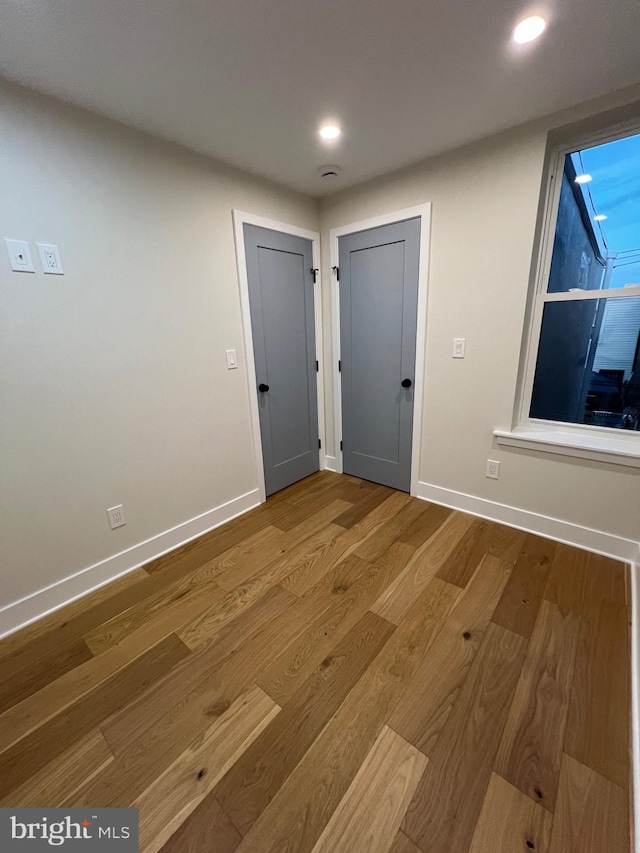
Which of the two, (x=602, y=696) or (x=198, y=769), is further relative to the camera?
(x=602, y=696)

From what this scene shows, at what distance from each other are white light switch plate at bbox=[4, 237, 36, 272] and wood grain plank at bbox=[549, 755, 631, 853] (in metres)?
2.71

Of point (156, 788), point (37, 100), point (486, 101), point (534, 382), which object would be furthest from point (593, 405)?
point (37, 100)

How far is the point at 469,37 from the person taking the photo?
1.23 metres

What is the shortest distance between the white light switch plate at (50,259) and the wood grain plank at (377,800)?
2.31m

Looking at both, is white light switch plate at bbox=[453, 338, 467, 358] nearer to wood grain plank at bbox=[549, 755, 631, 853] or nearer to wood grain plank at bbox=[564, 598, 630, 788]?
wood grain plank at bbox=[564, 598, 630, 788]

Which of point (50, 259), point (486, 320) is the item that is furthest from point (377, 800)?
point (50, 259)

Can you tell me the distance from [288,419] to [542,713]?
7.34 feet

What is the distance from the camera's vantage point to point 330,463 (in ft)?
10.8

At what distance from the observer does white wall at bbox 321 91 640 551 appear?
1885mm

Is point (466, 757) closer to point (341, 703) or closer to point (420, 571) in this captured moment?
point (341, 703)

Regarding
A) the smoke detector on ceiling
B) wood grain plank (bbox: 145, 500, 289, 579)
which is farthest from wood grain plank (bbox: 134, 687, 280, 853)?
the smoke detector on ceiling

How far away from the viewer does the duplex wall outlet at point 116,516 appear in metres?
1.90

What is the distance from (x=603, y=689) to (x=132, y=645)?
76.6 inches

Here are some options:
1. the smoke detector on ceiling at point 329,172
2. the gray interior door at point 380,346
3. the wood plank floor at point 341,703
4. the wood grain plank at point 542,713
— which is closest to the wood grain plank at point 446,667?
the wood plank floor at point 341,703
